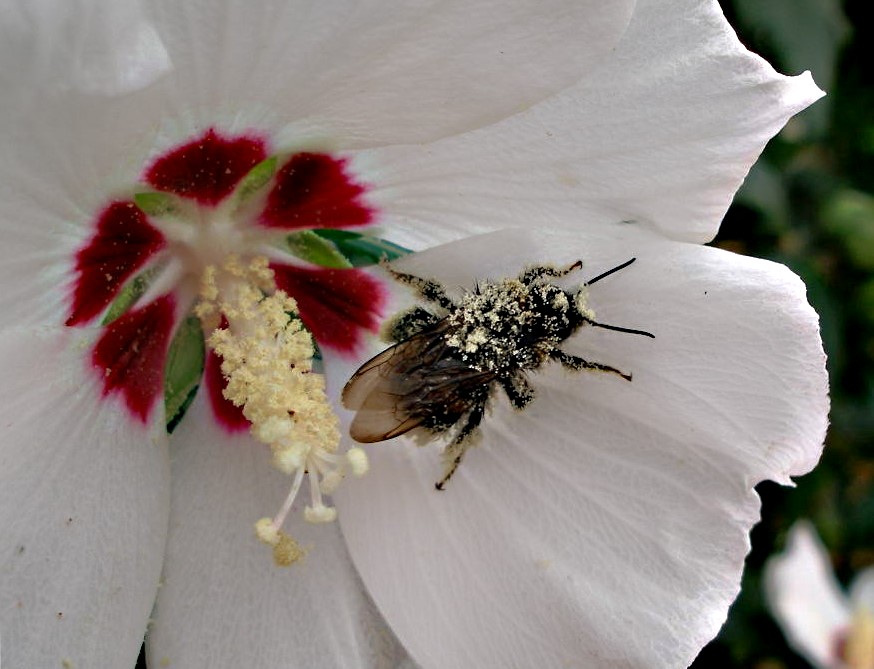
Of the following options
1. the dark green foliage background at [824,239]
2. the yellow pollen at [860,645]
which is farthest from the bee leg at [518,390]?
the yellow pollen at [860,645]

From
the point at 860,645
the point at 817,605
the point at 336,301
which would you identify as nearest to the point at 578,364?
the point at 336,301

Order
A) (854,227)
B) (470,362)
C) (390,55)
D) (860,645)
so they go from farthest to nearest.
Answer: (860,645) < (854,227) < (470,362) < (390,55)

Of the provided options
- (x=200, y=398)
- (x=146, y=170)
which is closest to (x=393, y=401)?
(x=200, y=398)

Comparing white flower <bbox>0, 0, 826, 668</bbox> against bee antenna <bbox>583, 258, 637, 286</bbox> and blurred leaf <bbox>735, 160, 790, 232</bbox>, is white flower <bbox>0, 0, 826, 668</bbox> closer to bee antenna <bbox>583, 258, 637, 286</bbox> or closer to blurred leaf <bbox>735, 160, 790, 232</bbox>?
bee antenna <bbox>583, 258, 637, 286</bbox>

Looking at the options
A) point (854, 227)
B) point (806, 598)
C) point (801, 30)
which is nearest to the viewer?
point (801, 30)

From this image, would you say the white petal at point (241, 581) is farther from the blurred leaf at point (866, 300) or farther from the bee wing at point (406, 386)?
the blurred leaf at point (866, 300)

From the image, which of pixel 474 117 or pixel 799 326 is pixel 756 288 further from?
pixel 474 117

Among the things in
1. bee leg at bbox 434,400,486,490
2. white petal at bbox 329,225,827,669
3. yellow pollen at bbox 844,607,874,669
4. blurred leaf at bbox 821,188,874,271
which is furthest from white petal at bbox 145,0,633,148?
yellow pollen at bbox 844,607,874,669

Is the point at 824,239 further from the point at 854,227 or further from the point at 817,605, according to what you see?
the point at 817,605
